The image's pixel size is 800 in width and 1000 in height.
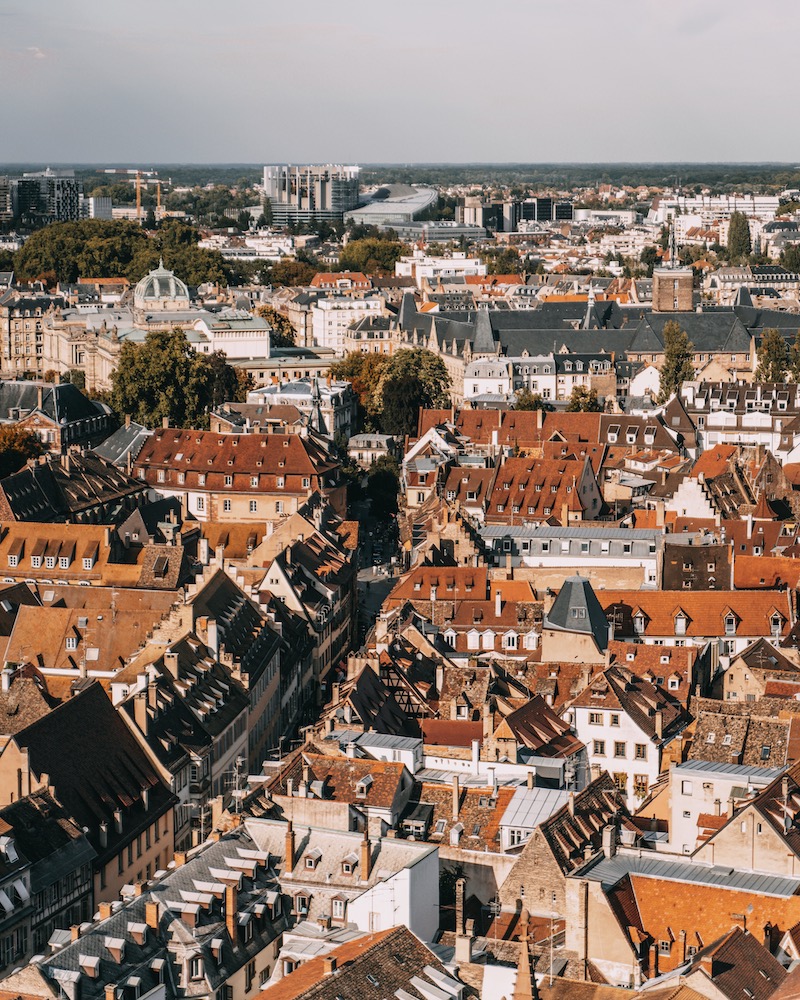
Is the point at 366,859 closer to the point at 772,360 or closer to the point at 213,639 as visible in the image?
the point at 213,639

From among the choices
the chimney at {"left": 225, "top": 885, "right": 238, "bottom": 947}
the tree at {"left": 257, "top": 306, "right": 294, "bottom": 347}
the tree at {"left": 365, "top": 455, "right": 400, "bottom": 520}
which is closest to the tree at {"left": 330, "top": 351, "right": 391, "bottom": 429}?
the tree at {"left": 365, "top": 455, "right": 400, "bottom": 520}

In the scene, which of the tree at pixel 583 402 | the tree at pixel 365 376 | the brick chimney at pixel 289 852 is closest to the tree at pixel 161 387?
the tree at pixel 365 376

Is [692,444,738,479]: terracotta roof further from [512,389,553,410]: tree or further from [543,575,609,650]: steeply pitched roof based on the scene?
[543,575,609,650]: steeply pitched roof

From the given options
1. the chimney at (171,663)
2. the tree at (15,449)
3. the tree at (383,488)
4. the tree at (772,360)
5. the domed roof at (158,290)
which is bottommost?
the tree at (383,488)

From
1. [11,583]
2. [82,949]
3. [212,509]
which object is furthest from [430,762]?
[212,509]

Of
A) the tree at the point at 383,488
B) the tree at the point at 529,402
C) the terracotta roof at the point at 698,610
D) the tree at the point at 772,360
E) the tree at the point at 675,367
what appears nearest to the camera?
the terracotta roof at the point at 698,610

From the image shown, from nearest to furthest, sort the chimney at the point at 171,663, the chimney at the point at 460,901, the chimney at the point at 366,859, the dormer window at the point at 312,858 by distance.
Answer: the chimney at the point at 460,901, the chimney at the point at 366,859, the dormer window at the point at 312,858, the chimney at the point at 171,663

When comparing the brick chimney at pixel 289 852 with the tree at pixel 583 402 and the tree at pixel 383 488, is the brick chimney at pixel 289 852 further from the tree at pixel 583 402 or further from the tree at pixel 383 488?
the tree at pixel 583 402
